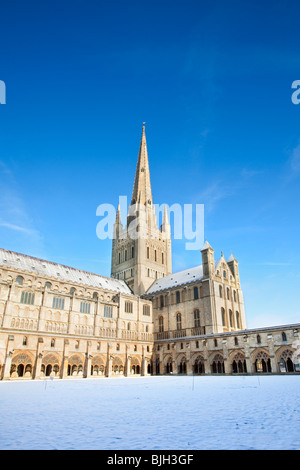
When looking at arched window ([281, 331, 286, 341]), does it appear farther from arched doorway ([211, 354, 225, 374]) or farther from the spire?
the spire

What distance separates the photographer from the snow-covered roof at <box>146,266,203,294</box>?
7162 cm

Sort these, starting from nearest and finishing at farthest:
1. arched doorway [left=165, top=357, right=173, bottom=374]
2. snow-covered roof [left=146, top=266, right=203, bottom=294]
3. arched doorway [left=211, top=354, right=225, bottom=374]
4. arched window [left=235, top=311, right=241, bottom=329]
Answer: arched doorway [left=211, top=354, right=225, bottom=374]
arched doorway [left=165, top=357, right=173, bottom=374]
arched window [left=235, top=311, right=241, bottom=329]
snow-covered roof [left=146, top=266, right=203, bottom=294]

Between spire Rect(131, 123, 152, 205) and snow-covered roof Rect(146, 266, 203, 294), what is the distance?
25034 millimetres

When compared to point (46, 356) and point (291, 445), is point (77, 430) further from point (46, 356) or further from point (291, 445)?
point (46, 356)

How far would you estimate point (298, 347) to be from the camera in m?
44.3

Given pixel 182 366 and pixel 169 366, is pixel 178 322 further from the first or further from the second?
pixel 182 366

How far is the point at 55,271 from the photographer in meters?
66.3

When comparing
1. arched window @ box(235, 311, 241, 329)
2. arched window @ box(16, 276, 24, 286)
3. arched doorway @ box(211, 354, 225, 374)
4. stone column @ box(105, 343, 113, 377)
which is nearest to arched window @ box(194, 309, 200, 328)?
arched window @ box(235, 311, 241, 329)

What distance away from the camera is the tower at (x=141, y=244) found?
8431cm

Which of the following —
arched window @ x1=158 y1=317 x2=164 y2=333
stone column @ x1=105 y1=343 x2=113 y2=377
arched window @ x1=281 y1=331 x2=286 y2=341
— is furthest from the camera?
arched window @ x1=158 y1=317 x2=164 y2=333

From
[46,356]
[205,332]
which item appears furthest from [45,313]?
[205,332]

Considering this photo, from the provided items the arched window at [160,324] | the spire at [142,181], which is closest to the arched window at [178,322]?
the arched window at [160,324]

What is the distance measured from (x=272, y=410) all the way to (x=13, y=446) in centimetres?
1014

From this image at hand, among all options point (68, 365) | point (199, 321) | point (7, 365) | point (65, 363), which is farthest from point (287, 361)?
point (7, 365)
